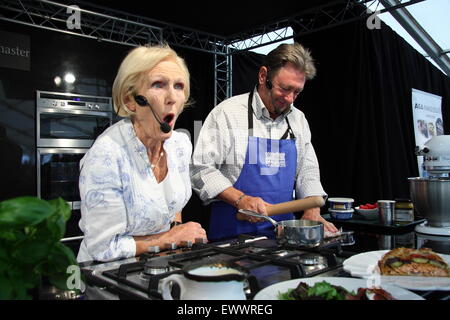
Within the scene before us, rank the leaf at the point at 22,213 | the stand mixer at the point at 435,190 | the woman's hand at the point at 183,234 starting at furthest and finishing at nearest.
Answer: the stand mixer at the point at 435,190
the woman's hand at the point at 183,234
the leaf at the point at 22,213

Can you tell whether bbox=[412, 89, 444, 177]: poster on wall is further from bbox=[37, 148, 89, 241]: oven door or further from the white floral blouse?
the white floral blouse

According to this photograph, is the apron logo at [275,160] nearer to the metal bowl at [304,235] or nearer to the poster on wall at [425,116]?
the metal bowl at [304,235]

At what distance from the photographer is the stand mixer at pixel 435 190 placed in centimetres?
181

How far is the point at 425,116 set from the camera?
557 centimetres

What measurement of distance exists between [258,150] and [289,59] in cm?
56

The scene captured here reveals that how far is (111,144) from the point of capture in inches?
56.5

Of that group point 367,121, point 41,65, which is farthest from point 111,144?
point 367,121

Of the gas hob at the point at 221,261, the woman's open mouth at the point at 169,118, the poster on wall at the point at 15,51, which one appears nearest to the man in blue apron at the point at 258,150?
the woman's open mouth at the point at 169,118

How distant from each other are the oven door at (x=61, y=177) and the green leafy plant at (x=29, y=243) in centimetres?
344

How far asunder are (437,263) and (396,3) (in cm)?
397

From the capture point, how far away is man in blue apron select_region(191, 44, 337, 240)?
2.26 metres

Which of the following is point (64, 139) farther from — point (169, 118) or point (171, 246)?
point (171, 246)

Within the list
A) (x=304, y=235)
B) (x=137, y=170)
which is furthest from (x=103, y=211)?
(x=304, y=235)

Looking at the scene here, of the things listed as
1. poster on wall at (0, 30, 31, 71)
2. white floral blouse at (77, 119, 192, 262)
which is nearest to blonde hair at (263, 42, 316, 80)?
white floral blouse at (77, 119, 192, 262)
